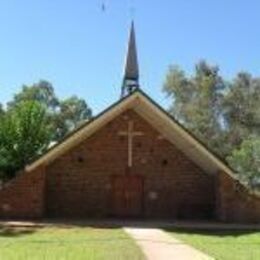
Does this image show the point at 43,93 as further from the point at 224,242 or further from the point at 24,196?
the point at 224,242

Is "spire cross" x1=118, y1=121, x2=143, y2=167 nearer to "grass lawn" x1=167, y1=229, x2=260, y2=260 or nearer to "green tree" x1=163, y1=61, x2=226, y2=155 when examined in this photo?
"grass lawn" x1=167, y1=229, x2=260, y2=260

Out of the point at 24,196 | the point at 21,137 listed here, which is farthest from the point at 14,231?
the point at 21,137

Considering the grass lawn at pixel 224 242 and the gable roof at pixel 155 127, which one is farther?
the gable roof at pixel 155 127

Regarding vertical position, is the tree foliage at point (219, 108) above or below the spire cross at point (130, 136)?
above

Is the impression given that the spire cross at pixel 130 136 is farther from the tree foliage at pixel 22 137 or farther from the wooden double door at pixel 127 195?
the tree foliage at pixel 22 137

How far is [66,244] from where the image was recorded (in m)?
18.3

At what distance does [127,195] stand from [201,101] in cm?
3150

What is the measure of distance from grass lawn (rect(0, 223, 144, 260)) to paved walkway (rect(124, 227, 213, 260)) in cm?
28

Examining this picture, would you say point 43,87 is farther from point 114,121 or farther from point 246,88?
point 114,121

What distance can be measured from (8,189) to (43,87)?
142ft

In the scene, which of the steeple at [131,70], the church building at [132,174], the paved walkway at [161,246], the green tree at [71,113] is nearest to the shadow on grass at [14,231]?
the paved walkway at [161,246]

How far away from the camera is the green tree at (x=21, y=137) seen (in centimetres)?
3606

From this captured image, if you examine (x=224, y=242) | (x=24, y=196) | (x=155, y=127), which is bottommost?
(x=224, y=242)

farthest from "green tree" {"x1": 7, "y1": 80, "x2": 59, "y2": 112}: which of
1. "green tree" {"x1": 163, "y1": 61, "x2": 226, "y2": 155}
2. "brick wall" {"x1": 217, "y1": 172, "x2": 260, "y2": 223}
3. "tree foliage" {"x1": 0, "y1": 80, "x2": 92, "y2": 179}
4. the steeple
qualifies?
"brick wall" {"x1": 217, "y1": 172, "x2": 260, "y2": 223}
